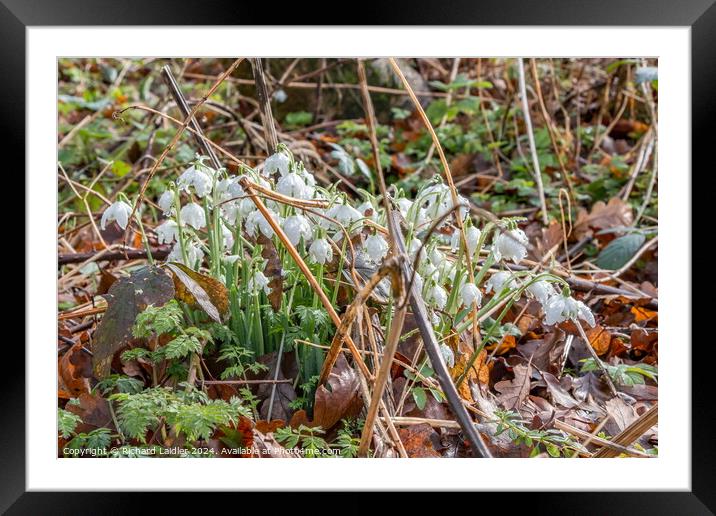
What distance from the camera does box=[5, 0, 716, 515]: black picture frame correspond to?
49.4 inches

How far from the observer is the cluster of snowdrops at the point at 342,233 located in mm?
1437

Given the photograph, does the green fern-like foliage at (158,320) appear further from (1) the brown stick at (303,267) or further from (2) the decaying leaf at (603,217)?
(2) the decaying leaf at (603,217)

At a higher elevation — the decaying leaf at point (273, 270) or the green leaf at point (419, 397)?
the decaying leaf at point (273, 270)

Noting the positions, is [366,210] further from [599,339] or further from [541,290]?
[599,339]

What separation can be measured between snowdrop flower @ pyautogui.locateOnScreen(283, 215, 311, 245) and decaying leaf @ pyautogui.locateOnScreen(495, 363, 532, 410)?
1.70ft

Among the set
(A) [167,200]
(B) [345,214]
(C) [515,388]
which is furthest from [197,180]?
(C) [515,388]

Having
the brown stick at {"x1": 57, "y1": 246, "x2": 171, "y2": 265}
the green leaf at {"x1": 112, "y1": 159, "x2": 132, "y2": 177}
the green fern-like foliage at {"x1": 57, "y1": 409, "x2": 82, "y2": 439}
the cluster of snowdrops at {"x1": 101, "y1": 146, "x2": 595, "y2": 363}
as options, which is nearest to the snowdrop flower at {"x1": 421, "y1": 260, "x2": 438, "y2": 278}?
the cluster of snowdrops at {"x1": 101, "y1": 146, "x2": 595, "y2": 363}

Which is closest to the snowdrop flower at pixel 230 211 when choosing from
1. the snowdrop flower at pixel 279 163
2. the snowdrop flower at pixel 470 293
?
the snowdrop flower at pixel 279 163

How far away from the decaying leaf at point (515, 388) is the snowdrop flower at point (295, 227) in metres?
0.52

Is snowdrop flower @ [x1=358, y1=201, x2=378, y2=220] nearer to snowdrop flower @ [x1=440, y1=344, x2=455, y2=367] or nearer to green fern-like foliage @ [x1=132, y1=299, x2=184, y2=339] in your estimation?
snowdrop flower @ [x1=440, y1=344, x2=455, y2=367]

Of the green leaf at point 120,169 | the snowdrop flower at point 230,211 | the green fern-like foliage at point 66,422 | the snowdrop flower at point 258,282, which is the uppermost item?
the green leaf at point 120,169
